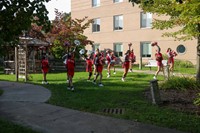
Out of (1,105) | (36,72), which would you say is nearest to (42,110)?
(1,105)

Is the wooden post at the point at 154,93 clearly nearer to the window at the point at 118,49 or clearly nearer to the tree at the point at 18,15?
the tree at the point at 18,15

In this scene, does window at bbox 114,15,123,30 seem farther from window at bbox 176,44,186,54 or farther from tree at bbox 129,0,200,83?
tree at bbox 129,0,200,83

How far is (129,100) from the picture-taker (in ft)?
33.9

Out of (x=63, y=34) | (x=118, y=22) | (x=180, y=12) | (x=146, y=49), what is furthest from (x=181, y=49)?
(x=180, y=12)

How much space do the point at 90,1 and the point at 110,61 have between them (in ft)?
62.9

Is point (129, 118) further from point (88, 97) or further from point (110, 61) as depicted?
point (110, 61)

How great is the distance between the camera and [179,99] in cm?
1045

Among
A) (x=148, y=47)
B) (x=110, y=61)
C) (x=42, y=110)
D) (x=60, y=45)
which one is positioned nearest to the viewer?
(x=42, y=110)

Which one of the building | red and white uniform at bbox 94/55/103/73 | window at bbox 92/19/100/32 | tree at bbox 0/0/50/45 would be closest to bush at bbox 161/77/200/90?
red and white uniform at bbox 94/55/103/73

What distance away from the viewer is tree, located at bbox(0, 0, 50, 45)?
6.67 meters

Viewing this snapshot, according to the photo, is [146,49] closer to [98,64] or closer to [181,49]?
[181,49]

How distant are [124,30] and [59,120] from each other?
27108mm

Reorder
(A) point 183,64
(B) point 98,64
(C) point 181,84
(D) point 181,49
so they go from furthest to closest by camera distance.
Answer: (D) point 181,49 → (A) point 183,64 → (B) point 98,64 → (C) point 181,84

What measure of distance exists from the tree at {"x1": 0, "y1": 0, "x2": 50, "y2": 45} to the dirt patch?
4.63 meters
